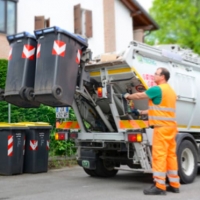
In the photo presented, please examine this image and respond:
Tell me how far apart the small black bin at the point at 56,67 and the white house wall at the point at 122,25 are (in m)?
12.7

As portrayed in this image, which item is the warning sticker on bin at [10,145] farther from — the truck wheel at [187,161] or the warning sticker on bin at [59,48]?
the truck wheel at [187,161]

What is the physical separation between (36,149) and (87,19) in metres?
9.84

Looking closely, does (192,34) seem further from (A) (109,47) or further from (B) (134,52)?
(B) (134,52)

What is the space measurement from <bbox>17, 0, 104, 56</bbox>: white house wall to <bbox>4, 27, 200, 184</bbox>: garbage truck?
889 centimetres

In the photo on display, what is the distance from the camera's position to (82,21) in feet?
61.3

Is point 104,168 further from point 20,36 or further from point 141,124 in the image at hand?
point 20,36

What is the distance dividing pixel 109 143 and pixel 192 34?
2253 cm

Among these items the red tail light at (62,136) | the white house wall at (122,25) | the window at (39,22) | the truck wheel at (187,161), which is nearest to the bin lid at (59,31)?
the red tail light at (62,136)

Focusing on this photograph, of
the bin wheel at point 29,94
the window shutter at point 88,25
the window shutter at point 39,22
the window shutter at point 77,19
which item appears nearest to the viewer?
the bin wheel at point 29,94

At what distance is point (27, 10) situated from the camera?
16.5 m

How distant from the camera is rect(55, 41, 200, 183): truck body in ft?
24.0

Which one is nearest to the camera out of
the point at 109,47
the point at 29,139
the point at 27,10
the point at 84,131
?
the point at 84,131

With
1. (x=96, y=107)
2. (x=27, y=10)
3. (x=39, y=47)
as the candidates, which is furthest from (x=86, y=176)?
(x=27, y=10)

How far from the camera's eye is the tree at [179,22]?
28.8 metres
